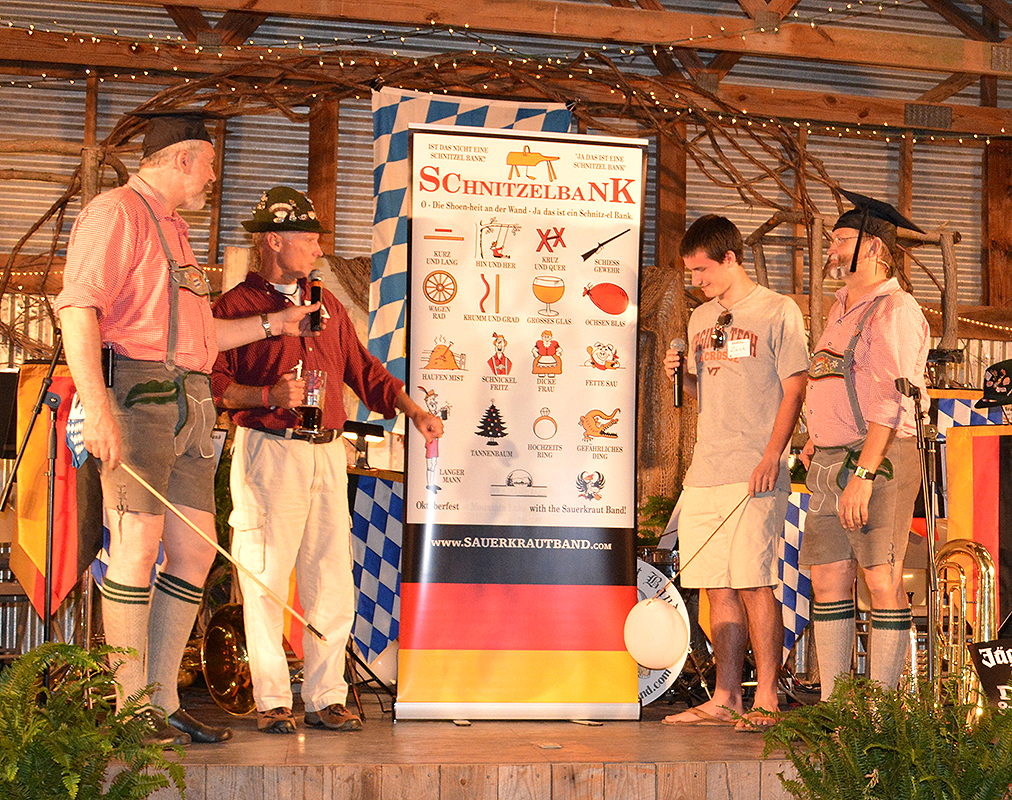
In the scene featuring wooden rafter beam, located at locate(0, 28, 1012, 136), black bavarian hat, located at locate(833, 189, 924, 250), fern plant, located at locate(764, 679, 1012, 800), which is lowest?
fern plant, located at locate(764, 679, 1012, 800)

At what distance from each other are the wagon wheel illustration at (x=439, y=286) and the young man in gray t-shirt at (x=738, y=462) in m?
0.87

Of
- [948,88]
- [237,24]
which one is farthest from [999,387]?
[237,24]

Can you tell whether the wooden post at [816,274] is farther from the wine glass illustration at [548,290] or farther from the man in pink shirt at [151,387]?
the man in pink shirt at [151,387]

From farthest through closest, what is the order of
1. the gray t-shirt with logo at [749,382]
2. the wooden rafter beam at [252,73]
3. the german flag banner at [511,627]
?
1. the wooden rafter beam at [252,73]
2. the gray t-shirt with logo at [749,382]
3. the german flag banner at [511,627]

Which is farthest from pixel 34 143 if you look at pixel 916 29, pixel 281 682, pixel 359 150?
pixel 916 29

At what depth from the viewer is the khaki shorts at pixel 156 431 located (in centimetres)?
336

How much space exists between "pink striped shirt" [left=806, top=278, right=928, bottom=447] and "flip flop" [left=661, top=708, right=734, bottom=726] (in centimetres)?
107

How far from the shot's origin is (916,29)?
9.38 meters

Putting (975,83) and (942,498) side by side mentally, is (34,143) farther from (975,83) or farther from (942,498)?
(975,83)

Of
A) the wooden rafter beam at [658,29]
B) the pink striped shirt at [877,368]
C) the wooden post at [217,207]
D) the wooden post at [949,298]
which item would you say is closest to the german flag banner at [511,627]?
the pink striped shirt at [877,368]

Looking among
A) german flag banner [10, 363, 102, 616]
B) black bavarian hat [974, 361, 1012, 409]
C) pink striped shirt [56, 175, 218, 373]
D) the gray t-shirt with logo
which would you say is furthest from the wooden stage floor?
black bavarian hat [974, 361, 1012, 409]

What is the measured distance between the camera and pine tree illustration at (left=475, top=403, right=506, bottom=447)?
4.23m

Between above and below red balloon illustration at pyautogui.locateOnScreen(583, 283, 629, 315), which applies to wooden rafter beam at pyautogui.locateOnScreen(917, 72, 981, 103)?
above

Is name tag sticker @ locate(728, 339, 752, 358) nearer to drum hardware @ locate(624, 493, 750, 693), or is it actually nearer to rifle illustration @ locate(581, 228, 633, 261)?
rifle illustration @ locate(581, 228, 633, 261)
